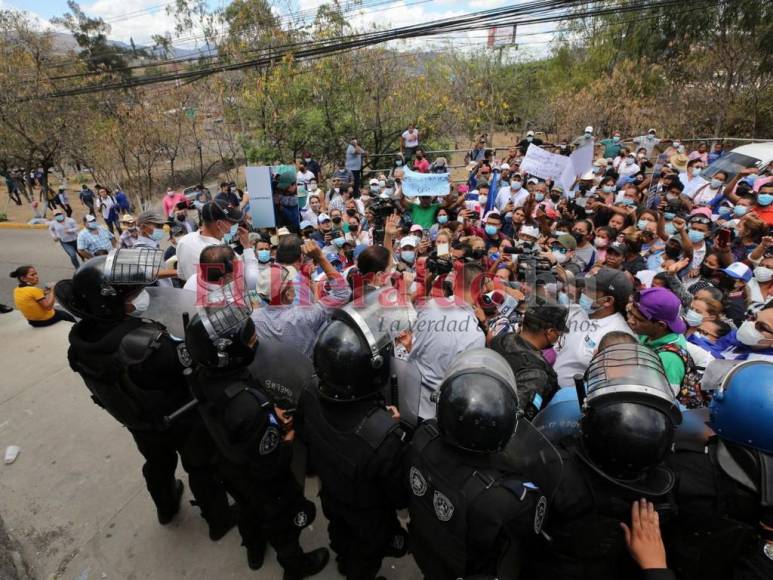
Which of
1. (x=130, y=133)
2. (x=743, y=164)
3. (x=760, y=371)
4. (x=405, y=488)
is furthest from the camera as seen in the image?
(x=130, y=133)

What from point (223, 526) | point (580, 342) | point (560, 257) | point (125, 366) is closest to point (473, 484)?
point (580, 342)

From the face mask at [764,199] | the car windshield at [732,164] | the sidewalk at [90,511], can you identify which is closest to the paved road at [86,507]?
the sidewalk at [90,511]

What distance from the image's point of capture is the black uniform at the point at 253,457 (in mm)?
2031

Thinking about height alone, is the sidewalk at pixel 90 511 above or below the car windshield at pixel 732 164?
below

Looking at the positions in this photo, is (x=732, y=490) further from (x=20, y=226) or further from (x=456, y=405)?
(x=20, y=226)

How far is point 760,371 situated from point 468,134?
69.2 feet

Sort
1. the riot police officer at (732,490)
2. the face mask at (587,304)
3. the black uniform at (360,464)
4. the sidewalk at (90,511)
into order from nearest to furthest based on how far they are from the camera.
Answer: the riot police officer at (732,490), the black uniform at (360,464), the sidewalk at (90,511), the face mask at (587,304)

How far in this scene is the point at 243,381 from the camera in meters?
2.13

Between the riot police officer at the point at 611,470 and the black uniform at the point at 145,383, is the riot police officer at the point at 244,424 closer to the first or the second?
the black uniform at the point at 145,383

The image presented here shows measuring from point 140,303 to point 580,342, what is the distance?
8.94 ft

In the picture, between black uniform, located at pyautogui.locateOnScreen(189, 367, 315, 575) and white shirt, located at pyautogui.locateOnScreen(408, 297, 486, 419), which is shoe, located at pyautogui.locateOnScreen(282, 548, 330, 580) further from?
white shirt, located at pyautogui.locateOnScreen(408, 297, 486, 419)

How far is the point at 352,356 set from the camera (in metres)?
1.86

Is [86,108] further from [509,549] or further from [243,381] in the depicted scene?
[509,549]

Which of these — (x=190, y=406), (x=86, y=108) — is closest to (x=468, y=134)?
(x=86, y=108)
